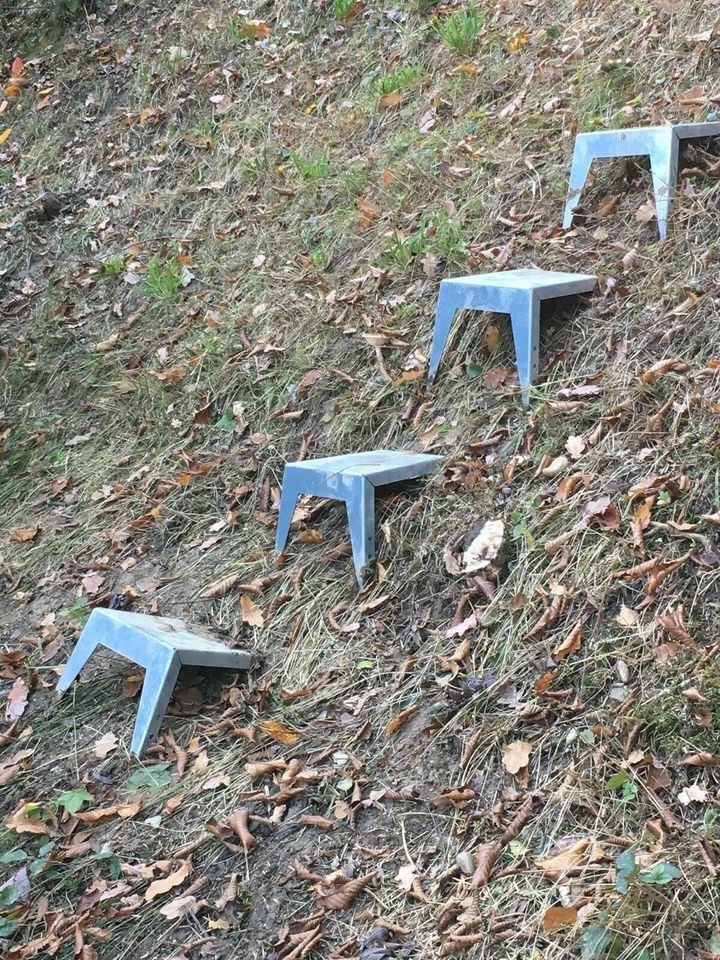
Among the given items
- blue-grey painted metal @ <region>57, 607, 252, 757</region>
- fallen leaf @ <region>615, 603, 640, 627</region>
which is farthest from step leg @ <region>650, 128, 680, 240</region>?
blue-grey painted metal @ <region>57, 607, 252, 757</region>

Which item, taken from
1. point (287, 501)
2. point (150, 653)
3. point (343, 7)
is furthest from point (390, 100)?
point (150, 653)

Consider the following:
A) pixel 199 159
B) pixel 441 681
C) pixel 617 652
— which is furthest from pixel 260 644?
pixel 199 159

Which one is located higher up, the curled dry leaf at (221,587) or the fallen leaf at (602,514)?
the fallen leaf at (602,514)

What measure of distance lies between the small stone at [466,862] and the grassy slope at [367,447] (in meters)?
0.02

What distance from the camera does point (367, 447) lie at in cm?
372

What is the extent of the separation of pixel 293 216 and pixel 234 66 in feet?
6.07

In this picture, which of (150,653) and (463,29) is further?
(463,29)

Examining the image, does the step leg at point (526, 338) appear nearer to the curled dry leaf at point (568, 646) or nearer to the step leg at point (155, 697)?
the curled dry leaf at point (568, 646)

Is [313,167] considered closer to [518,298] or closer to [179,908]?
[518,298]

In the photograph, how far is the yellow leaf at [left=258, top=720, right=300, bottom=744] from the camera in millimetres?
2777

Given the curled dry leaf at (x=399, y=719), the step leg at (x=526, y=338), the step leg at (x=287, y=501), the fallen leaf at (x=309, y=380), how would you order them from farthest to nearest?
1. the fallen leaf at (x=309, y=380)
2. the step leg at (x=287, y=501)
3. the step leg at (x=526, y=338)
4. the curled dry leaf at (x=399, y=719)

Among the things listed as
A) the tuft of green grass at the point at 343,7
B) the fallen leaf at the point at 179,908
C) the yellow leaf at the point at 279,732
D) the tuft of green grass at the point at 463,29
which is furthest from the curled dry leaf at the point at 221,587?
the tuft of green grass at the point at 343,7

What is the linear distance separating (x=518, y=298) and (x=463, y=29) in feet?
8.23

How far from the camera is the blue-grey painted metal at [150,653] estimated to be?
2.91m
